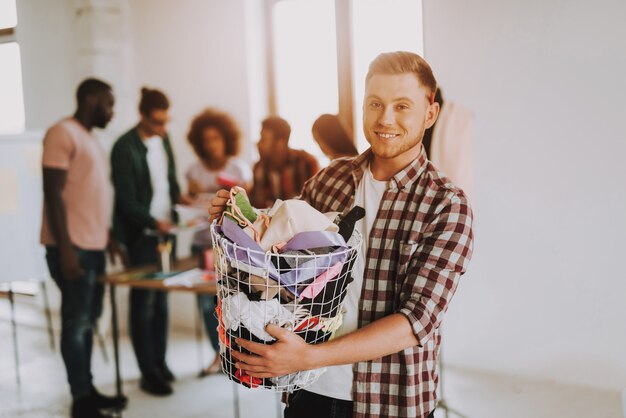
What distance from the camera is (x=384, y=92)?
115cm

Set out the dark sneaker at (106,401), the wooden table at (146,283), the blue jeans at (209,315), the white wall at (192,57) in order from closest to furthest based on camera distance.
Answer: the wooden table at (146,283) → the dark sneaker at (106,401) → the blue jeans at (209,315) → the white wall at (192,57)

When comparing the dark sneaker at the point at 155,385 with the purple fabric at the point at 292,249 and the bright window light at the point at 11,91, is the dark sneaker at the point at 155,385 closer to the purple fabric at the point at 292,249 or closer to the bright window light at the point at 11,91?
the bright window light at the point at 11,91

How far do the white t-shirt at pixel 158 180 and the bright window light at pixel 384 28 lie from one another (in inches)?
62.5

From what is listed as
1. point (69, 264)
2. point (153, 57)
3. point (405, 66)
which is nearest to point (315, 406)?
point (405, 66)

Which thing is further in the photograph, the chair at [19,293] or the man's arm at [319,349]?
the chair at [19,293]

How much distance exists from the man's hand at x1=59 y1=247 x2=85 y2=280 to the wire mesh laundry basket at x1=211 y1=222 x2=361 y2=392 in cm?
187

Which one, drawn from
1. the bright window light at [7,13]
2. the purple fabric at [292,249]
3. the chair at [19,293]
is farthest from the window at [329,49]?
the chair at [19,293]

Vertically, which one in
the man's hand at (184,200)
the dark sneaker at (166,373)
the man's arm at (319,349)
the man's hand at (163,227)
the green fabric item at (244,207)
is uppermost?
the green fabric item at (244,207)

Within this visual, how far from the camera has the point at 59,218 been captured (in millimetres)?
2648

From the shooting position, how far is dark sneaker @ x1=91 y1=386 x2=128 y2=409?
2.76 m

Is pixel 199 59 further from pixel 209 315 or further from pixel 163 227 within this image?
pixel 209 315

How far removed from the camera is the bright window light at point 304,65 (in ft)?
7.86

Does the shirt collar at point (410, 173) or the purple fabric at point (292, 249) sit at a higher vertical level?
the shirt collar at point (410, 173)

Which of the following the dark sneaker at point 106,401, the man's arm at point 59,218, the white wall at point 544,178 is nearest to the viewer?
the white wall at point 544,178
